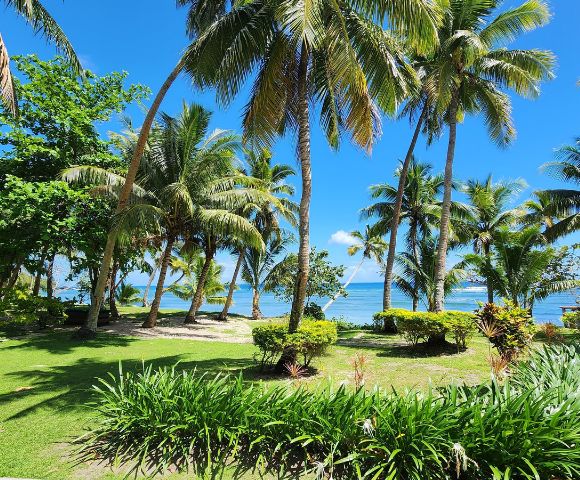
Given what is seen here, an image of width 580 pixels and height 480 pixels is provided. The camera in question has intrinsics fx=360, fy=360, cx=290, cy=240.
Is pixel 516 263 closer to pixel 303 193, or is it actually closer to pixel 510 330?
pixel 510 330

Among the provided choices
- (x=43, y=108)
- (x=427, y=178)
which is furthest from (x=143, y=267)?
(x=427, y=178)

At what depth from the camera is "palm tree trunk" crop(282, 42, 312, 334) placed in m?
7.77

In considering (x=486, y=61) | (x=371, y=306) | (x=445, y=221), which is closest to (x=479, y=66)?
(x=486, y=61)

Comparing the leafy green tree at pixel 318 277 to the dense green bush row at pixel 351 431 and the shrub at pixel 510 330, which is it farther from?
the dense green bush row at pixel 351 431

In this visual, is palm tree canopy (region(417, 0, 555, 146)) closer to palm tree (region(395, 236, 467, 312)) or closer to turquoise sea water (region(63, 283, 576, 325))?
palm tree (region(395, 236, 467, 312))

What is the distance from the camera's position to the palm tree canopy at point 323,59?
743 cm

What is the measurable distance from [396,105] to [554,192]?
1618cm

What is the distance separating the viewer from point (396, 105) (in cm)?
859

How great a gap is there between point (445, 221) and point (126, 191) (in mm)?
11046

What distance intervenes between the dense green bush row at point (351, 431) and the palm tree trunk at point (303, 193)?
3.32m

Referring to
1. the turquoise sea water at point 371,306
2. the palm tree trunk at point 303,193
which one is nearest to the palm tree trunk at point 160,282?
the palm tree trunk at point 303,193

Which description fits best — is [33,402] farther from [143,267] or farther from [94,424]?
[143,267]

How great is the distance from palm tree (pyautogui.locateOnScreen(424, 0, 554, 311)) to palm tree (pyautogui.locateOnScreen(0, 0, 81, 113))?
1130 cm

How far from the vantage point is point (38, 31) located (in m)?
9.84
